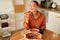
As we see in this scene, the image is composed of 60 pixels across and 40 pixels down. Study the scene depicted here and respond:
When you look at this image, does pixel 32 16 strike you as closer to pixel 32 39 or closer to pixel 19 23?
pixel 32 39

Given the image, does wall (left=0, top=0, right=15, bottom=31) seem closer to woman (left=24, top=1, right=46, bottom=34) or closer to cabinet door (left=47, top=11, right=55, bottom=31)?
cabinet door (left=47, top=11, right=55, bottom=31)

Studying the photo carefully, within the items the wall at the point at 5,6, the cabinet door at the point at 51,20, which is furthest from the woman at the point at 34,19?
the wall at the point at 5,6

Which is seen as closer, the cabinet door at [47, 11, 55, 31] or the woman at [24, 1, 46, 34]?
the woman at [24, 1, 46, 34]

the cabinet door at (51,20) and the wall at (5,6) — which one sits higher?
the wall at (5,6)

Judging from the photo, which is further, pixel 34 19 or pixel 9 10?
pixel 9 10

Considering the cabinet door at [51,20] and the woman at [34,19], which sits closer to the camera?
the woman at [34,19]

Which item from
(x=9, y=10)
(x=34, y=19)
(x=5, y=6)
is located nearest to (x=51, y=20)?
(x=9, y=10)

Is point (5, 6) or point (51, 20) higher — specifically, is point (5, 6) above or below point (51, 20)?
above

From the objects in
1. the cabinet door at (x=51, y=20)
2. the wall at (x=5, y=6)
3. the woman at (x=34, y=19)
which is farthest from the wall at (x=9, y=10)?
the woman at (x=34, y=19)

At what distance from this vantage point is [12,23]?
4117 millimetres

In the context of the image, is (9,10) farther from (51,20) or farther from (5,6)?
(51,20)

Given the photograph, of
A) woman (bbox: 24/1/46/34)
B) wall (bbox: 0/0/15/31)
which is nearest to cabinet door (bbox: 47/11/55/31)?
wall (bbox: 0/0/15/31)

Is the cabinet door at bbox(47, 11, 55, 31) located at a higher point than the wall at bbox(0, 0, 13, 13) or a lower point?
lower

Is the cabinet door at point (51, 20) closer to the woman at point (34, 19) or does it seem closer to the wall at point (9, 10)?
the wall at point (9, 10)
